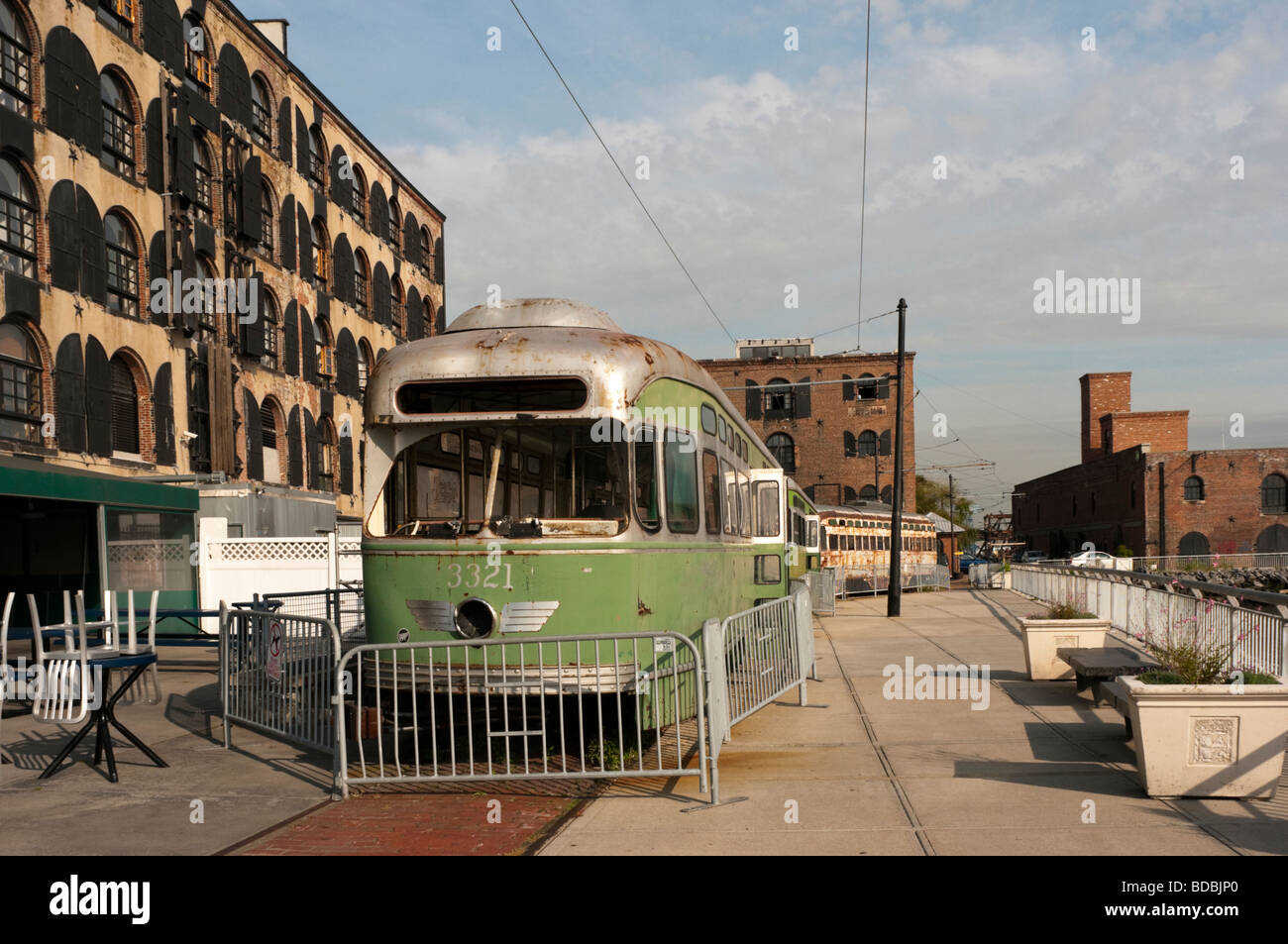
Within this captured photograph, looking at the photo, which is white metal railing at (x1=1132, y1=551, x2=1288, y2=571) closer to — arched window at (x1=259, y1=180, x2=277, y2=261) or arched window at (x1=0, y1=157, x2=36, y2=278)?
arched window at (x1=259, y1=180, x2=277, y2=261)

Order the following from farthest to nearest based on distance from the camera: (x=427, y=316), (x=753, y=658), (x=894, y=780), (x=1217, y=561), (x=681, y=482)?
(x=1217, y=561) → (x=427, y=316) → (x=753, y=658) → (x=681, y=482) → (x=894, y=780)

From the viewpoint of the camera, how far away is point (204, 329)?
28750 millimetres

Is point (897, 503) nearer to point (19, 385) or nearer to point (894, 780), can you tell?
point (19, 385)

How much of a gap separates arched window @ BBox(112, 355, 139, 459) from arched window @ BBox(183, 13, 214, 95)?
797 cm

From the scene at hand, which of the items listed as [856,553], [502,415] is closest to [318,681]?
[502,415]

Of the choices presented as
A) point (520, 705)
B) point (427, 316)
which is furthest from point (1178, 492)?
point (520, 705)

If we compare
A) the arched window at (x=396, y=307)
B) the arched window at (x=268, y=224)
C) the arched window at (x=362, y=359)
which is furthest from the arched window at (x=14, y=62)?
the arched window at (x=396, y=307)

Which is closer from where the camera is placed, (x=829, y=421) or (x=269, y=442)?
(x=269, y=442)

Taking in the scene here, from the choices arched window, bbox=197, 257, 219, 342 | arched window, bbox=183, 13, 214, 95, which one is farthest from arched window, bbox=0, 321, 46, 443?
arched window, bbox=183, 13, 214, 95

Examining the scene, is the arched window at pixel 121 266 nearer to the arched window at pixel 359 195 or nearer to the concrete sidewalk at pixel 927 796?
the arched window at pixel 359 195

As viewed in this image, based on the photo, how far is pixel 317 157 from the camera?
3612 cm

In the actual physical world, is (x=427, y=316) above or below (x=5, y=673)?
above

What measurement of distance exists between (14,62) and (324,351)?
15.2 m
